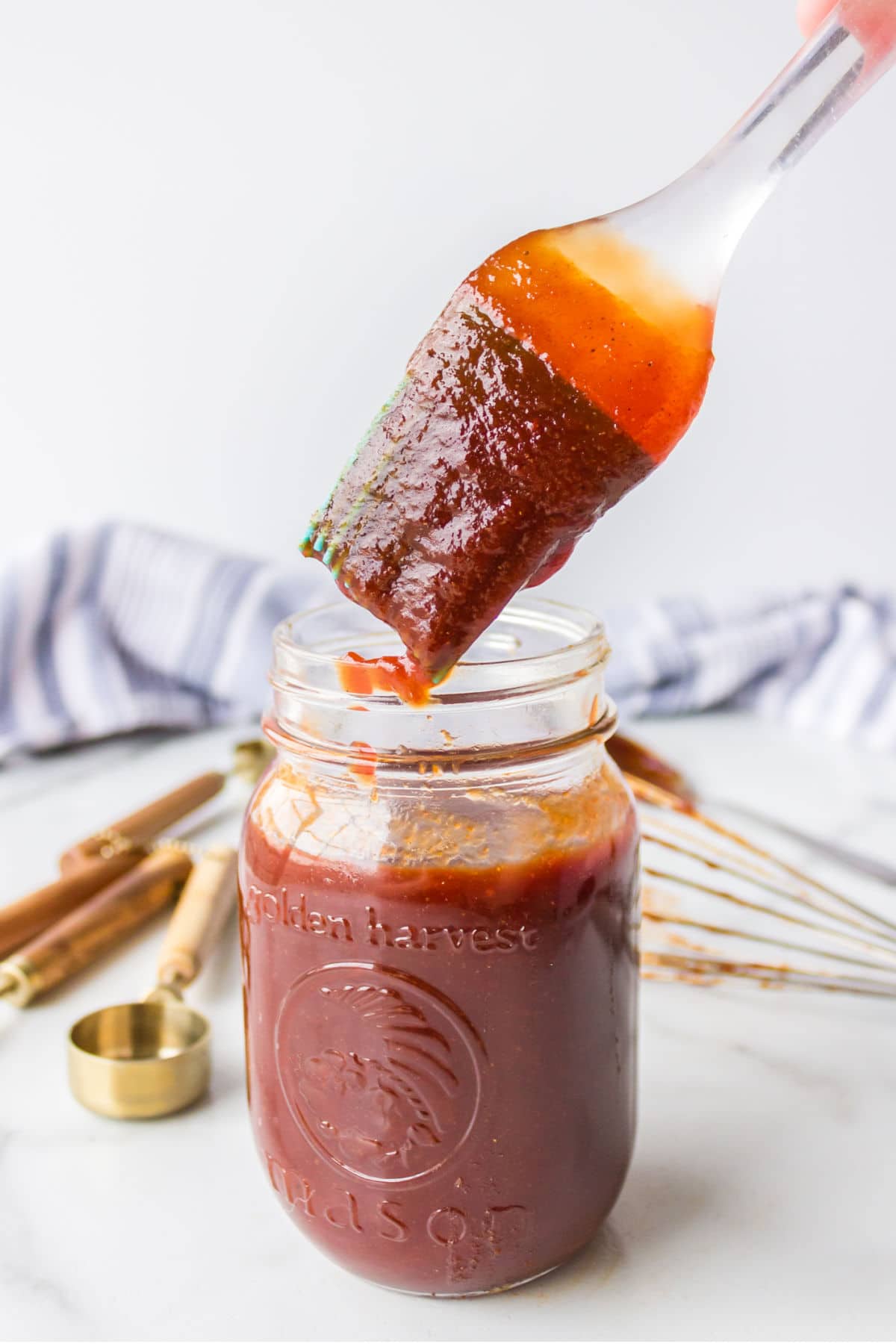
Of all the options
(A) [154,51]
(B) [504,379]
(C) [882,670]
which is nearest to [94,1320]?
(B) [504,379]

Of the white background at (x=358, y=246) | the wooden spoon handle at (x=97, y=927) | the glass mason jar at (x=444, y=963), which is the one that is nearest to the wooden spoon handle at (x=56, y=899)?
the wooden spoon handle at (x=97, y=927)

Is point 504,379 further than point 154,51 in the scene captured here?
No

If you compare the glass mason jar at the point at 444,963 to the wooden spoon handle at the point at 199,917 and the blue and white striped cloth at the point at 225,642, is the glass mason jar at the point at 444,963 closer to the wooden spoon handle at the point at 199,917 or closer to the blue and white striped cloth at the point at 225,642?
the wooden spoon handle at the point at 199,917

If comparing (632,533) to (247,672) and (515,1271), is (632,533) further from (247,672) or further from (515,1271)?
(515,1271)

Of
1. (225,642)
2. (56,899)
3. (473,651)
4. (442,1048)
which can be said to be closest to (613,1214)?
(442,1048)

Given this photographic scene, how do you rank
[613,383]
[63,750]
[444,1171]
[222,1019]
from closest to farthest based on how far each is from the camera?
[613,383], [444,1171], [222,1019], [63,750]

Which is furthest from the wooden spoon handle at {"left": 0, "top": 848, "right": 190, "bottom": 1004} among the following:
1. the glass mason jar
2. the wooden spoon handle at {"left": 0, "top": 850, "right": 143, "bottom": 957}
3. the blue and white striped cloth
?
the blue and white striped cloth

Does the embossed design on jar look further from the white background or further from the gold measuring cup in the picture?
the white background
